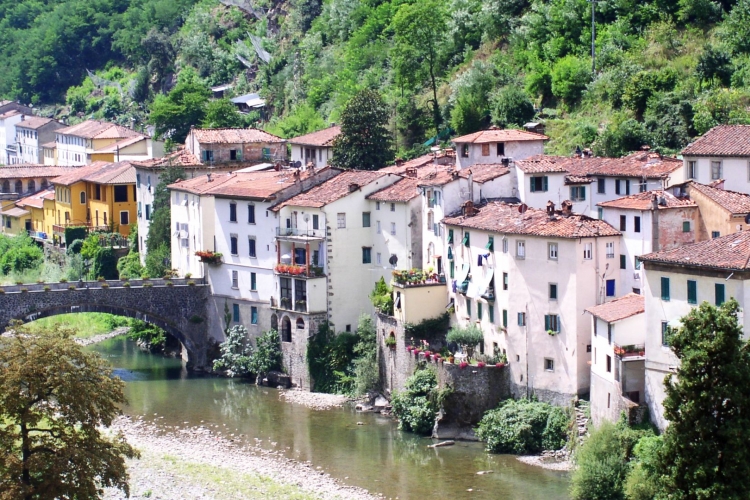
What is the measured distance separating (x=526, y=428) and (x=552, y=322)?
4362 millimetres

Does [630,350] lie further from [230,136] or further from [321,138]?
[230,136]

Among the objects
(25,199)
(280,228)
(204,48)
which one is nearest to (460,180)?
(280,228)

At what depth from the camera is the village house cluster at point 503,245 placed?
5856 centimetres

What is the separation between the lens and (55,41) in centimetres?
17838

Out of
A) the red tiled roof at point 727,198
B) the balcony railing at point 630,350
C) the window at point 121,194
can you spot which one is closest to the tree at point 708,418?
the balcony railing at point 630,350

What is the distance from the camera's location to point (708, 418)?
4606 cm

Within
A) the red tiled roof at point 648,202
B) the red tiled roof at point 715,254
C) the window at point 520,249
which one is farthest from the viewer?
the window at point 520,249

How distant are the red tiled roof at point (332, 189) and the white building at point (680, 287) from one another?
69.7 feet

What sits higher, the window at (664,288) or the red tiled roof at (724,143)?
the red tiled roof at (724,143)

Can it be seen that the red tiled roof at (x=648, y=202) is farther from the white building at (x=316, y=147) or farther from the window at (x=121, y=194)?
the window at (x=121, y=194)

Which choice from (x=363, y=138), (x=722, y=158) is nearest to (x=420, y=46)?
(x=363, y=138)

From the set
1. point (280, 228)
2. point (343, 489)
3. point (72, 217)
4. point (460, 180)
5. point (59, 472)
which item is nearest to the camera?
point (59, 472)

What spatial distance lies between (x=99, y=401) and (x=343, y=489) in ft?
40.2

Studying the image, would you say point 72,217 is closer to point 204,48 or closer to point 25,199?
point 25,199
